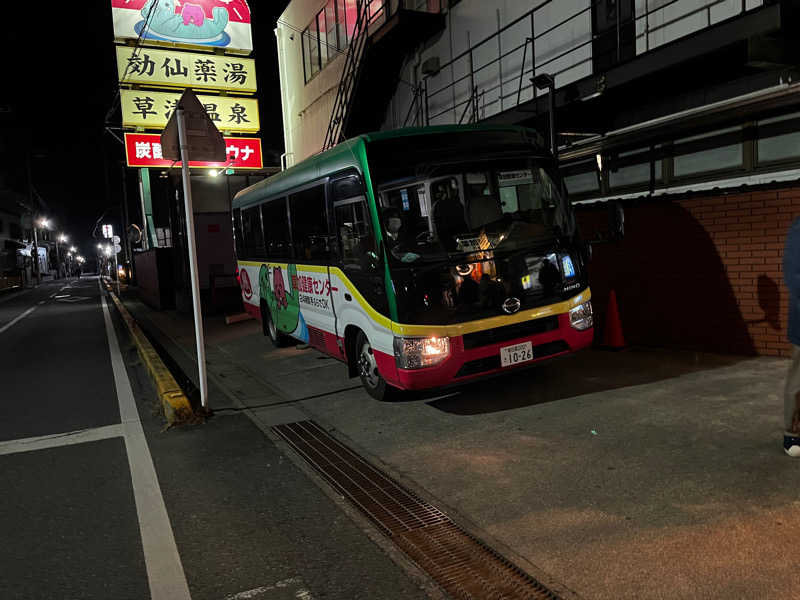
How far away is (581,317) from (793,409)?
2.25m

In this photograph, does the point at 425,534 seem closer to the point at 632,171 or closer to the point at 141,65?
the point at 632,171

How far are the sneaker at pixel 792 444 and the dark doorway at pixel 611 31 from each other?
6.40 metres

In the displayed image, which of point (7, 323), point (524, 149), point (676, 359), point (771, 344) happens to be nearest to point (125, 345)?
point (7, 323)

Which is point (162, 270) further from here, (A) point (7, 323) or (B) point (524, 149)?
(B) point (524, 149)

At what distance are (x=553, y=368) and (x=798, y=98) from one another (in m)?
4.19

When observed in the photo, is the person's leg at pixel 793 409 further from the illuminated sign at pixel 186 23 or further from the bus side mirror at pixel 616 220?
the illuminated sign at pixel 186 23

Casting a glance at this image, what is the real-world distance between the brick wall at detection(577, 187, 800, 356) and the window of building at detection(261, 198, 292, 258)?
4.66 m

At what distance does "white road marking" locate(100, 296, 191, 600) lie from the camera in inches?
126

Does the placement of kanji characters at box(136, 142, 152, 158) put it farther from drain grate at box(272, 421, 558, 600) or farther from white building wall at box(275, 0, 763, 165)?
drain grate at box(272, 421, 558, 600)

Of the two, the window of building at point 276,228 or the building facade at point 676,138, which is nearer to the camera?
the building facade at point 676,138

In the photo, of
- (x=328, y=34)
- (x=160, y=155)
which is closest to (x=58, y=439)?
(x=160, y=155)

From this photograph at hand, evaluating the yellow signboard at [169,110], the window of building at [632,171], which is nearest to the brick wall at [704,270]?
the window of building at [632,171]

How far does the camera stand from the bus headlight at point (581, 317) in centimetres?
607

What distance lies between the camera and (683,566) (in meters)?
3.05
